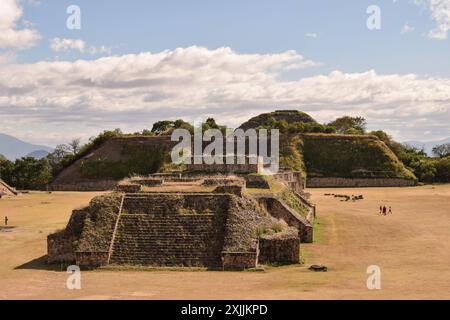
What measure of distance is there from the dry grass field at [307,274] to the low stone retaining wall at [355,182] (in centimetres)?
4355

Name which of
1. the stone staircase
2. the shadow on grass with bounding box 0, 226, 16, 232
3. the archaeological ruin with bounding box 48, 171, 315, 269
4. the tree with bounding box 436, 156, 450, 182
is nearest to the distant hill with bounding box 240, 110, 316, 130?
the tree with bounding box 436, 156, 450, 182

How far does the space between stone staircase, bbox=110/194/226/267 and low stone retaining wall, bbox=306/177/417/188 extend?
195 ft

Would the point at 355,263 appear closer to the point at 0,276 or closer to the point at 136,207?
the point at 136,207

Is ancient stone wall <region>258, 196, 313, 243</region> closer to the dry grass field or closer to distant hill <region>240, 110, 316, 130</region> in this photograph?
the dry grass field

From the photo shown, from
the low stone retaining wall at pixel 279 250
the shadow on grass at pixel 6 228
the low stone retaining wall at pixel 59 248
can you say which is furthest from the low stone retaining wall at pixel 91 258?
the shadow on grass at pixel 6 228

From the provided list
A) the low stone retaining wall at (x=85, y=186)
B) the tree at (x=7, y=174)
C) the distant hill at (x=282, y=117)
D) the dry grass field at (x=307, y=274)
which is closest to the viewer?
the dry grass field at (x=307, y=274)

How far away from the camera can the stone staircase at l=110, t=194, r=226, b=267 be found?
24641 mm

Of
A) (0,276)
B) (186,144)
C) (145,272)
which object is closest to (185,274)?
(145,272)

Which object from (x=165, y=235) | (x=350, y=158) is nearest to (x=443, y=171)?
(x=350, y=158)

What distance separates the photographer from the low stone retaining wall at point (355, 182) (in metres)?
83.6

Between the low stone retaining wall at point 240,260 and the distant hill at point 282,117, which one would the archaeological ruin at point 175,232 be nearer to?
the low stone retaining wall at point 240,260

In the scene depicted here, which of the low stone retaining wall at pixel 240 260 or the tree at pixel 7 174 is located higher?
the tree at pixel 7 174

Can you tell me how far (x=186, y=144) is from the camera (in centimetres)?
9419

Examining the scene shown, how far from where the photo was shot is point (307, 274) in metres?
22.5
